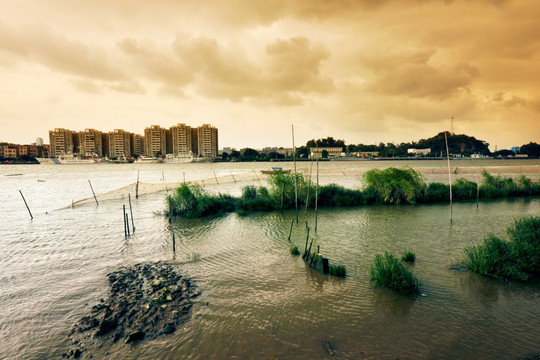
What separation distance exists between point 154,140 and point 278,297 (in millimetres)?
191756

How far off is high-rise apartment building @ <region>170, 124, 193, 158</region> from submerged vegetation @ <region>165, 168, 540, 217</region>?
168182 millimetres

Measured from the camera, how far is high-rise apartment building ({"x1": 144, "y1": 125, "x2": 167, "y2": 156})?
180m

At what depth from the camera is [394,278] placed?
7641 mm

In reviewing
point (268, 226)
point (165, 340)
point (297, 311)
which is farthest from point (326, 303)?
point (268, 226)

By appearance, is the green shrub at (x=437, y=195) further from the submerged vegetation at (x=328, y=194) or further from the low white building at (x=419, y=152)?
the low white building at (x=419, y=152)

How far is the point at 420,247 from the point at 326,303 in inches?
248

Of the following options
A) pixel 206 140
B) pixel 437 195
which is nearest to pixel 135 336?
pixel 437 195

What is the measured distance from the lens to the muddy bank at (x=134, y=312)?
18.6ft

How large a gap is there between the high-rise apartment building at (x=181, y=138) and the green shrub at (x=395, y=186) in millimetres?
169392

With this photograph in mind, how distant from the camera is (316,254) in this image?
30.2 feet

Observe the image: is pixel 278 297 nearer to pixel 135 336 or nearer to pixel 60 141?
pixel 135 336

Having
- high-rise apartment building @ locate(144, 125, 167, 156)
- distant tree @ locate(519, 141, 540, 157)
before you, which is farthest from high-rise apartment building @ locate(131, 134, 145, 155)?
distant tree @ locate(519, 141, 540, 157)

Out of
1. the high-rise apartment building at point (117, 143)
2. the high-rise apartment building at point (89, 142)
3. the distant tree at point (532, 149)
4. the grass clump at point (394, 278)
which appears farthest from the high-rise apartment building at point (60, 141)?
the distant tree at point (532, 149)

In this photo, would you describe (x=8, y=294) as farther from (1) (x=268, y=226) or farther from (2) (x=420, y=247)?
(2) (x=420, y=247)
